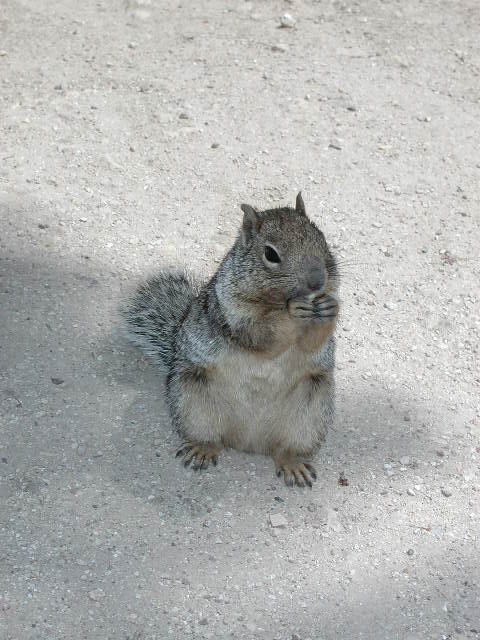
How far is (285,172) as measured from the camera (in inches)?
215

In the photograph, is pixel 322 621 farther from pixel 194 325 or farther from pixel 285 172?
pixel 285 172

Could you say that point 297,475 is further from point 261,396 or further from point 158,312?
point 158,312

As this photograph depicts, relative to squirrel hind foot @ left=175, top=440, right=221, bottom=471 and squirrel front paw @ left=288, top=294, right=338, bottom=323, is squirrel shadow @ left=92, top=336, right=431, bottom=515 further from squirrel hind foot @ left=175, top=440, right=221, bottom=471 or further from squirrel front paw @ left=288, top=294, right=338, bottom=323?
squirrel front paw @ left=288, top=294, right=338, bottom=323

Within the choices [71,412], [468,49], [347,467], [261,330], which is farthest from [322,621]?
[468,49]

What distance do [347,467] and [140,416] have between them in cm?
91

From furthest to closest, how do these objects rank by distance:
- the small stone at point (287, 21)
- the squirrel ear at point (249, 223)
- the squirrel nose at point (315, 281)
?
1. the small stone at point (287, 21)
2. the squirrel ear at point (249, 223)
3. the squirrel nose at point (315, 281)

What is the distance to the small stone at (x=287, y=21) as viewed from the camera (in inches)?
264

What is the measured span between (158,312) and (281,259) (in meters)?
1.02

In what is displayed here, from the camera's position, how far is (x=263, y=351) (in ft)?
11.2

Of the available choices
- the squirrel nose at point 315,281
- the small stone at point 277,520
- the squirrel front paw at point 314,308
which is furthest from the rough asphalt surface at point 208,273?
the squirrel nose at point 315,281

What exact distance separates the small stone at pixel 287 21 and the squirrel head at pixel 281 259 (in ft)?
11.9

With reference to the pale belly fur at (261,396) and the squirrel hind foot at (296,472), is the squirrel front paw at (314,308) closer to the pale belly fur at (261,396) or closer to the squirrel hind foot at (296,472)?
the pale belly fur at (261,396)

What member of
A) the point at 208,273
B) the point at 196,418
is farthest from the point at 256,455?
the point at 208,273

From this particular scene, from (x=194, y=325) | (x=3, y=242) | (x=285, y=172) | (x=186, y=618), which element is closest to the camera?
(x=186, y=618)
